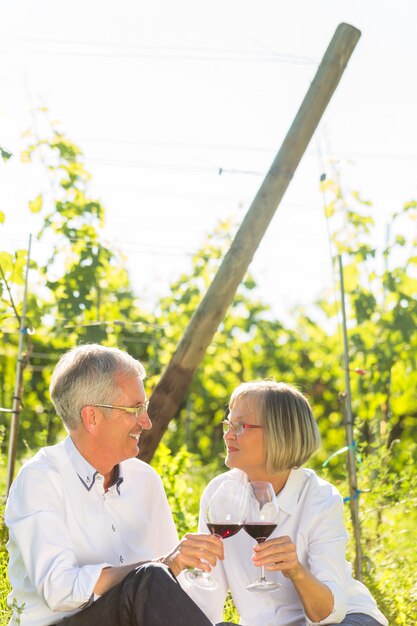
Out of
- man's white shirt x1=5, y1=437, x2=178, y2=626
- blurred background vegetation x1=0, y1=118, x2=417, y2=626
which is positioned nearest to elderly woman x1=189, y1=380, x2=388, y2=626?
man's white shirt x1=5, y1=437, x2=178, y2=626

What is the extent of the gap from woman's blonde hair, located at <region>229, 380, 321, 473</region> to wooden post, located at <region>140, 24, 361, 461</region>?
1.38m

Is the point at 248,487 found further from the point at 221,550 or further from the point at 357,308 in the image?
the point at 357,308

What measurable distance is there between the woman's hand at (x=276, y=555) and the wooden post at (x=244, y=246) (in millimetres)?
1809

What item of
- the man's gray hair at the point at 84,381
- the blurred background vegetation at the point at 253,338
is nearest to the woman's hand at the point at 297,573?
the man's gray hair at the point at 84,381

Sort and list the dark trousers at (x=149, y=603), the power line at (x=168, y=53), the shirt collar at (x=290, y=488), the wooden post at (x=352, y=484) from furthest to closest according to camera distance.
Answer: the power line at (x=168, y=53) → the wooden post at (x=352, y=484) → the shirt collar at (x=290, y=488) → the dark trousers at (x=149, y=603)

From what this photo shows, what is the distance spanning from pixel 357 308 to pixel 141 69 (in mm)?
2028

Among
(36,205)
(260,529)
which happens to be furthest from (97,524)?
(36,205)

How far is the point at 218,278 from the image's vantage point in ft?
14.7

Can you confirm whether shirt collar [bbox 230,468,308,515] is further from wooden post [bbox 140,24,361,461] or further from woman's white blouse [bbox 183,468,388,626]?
wooden post [bbox 140,24,361,461]

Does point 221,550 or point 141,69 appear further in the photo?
point 141,69

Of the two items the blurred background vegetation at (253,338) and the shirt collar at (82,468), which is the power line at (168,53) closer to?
the blurred background vegetation at (253,338)

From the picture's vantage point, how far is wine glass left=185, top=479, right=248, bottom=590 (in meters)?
2.58

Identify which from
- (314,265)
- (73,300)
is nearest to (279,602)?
(73,300)

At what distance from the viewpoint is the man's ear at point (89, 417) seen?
9.47 ft
